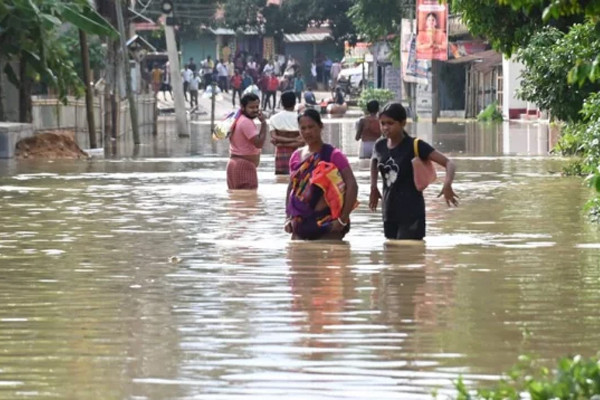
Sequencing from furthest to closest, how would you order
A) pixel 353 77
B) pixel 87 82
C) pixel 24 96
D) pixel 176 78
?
pixel 353 77 → pixel 176 78 → pixel 87 82 → pixel 24 96

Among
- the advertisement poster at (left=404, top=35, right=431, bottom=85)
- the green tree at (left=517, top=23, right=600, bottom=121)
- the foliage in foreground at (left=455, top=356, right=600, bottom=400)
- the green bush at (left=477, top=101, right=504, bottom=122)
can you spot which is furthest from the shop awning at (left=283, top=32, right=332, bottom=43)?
the foliage in foreground at (left=455, top=356, right=600, bottom=400)

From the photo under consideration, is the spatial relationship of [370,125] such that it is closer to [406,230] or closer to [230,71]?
[406,230]

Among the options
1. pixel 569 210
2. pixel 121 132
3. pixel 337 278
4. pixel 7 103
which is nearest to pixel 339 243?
pixel 337 278

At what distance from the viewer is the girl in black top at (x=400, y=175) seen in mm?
12305

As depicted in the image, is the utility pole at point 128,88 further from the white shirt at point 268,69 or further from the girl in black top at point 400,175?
the white shirt at point 268,69

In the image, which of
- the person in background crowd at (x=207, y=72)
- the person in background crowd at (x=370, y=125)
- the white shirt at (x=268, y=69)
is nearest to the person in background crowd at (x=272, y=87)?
the white shirt at (x=268, y=69)

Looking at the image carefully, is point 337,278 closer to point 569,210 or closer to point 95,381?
point 95,381

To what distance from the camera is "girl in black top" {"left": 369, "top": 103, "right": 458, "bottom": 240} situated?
12305mm

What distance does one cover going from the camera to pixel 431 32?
53.5m

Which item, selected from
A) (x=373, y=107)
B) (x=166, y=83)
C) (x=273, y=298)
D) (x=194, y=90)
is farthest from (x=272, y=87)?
(x=273, y=298)

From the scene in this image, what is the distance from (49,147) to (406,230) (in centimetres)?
1871

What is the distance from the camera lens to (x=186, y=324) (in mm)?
8852

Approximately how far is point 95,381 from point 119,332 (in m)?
1.39

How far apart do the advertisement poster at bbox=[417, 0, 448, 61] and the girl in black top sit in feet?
133
